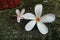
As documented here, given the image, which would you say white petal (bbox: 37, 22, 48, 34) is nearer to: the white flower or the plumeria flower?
the plumeria flower

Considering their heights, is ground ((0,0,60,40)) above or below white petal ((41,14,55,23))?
below

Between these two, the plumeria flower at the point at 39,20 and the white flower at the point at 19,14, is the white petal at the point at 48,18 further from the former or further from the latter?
the white flower at the point at 19,14

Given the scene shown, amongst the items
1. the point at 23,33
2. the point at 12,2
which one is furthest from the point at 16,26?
the point at 12,2

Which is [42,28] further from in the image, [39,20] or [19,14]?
[19,14]

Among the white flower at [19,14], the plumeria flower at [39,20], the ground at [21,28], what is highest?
the plumeria flower at [39,20]

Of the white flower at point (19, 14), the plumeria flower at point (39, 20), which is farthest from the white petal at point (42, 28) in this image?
the white flower at point (19, 14)

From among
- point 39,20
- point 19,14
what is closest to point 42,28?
point 39,20

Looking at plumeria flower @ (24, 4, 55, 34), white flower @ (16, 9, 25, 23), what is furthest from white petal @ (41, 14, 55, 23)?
white flower @ (16, 9, 25, 23)

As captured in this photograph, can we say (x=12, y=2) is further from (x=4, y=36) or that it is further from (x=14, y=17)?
(x=4, y=36)

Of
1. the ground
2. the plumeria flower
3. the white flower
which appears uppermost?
the plumeria flower

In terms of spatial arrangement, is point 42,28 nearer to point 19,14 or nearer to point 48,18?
point 48,18

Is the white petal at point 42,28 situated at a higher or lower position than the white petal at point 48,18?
lower
